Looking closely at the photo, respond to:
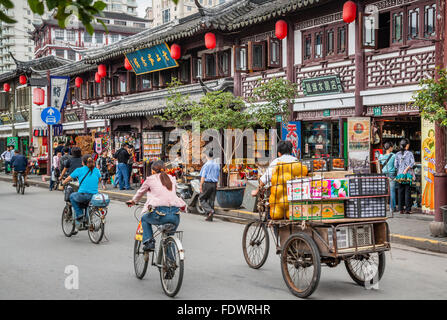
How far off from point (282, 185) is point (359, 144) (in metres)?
8.20

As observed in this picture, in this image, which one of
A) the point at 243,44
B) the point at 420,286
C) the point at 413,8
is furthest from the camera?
the point at 243,44

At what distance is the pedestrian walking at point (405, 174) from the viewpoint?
1328 cm

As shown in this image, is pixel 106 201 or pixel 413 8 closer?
pixel 106 201

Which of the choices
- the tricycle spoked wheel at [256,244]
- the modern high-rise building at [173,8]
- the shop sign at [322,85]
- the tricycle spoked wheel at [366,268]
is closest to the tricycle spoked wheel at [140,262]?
the tricycle spoked wheel at [256,244]

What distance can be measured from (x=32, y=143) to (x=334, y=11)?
92.1 ft

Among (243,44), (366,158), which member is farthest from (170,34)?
(366,158)

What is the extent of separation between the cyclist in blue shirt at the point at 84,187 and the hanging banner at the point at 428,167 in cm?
791

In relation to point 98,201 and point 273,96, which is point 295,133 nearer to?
point 273,96

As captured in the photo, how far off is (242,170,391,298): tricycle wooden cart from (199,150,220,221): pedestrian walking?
7098mm

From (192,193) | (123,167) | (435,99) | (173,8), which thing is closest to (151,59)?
(123,167)

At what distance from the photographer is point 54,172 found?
23703 mm

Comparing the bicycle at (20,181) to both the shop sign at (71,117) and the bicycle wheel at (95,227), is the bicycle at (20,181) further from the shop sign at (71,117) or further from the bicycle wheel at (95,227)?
the shop sign at (71,117)
